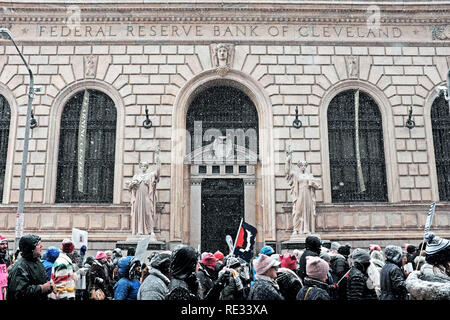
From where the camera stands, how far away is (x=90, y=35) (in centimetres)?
1914

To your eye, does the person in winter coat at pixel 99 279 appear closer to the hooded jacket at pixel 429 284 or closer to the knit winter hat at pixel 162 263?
the knit winter hat at pixel 162 263

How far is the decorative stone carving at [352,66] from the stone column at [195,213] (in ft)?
27.2

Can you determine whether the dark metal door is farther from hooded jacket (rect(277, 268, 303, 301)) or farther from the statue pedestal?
hooded jacket (rect(277, 268, 303, 301))

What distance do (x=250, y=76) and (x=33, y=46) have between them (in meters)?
9.83

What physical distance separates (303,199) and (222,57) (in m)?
7.27

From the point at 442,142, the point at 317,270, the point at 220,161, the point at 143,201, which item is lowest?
the point at 317,270

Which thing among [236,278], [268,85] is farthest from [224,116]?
[236,278]

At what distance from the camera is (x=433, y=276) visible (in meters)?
4.11

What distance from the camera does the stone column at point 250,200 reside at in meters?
18.1

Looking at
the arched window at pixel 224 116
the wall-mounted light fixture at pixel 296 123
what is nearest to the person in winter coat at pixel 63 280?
the arched window at pixel 224 116

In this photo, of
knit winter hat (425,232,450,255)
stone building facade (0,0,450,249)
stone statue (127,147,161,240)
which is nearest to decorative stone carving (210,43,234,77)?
stone building facade (0,0,450,249)

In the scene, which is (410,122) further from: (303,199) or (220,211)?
(220,211)

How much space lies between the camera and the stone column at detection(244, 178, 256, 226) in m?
18.1
